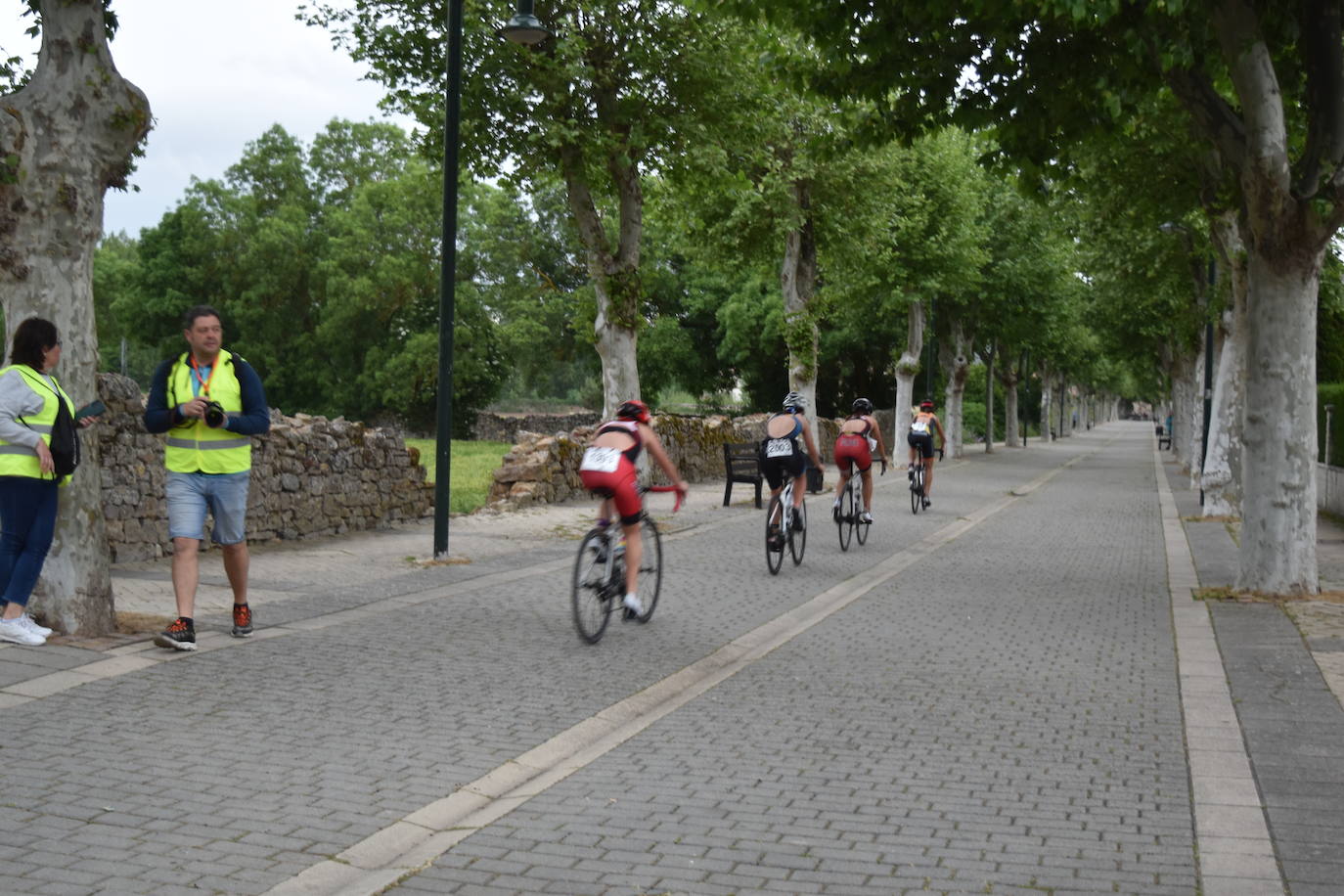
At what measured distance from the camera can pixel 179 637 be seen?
7723mm

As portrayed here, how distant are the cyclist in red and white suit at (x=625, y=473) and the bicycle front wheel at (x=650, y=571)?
0.90ft

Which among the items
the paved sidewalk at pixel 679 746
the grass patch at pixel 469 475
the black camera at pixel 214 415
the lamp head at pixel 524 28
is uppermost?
the lamp head at pixel 524 28

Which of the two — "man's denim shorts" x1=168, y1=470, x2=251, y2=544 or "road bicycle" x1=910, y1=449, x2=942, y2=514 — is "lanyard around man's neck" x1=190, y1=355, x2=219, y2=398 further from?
"road bicycle" x1=910, y1=449, x2=942, y2=514

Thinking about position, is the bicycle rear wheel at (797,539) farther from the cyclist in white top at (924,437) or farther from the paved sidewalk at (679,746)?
the cyclist in white top at (924,437)

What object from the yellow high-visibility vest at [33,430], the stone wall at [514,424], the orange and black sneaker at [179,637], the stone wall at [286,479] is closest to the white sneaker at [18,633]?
the orange and black sneaker at [179,637]

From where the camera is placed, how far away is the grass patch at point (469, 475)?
67.3ft

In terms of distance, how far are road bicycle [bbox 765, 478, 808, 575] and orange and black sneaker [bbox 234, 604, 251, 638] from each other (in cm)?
554

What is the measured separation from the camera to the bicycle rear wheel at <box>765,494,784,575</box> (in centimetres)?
1289

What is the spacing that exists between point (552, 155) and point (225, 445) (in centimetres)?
1152

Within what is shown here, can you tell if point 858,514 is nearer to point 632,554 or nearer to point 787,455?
point 787,455

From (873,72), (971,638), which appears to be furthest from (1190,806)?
(873,72)

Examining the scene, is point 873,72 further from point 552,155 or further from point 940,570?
point 552,155

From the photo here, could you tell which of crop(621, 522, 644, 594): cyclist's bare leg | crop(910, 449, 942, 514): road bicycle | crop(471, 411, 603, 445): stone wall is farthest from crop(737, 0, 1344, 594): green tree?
crop(471, 411, 603, 445): stone wall

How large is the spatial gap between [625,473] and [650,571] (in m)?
1.01
